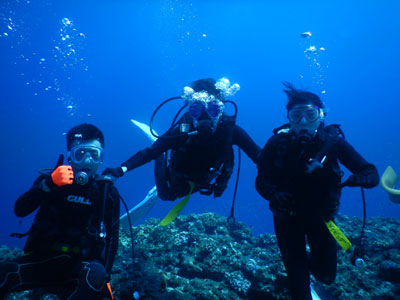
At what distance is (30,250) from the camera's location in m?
2.91

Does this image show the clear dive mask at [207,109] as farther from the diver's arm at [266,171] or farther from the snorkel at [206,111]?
the diver's arm at [266,171]

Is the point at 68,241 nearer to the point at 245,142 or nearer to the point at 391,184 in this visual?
the point at 245,142

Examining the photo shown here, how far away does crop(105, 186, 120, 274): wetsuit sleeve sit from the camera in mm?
3152

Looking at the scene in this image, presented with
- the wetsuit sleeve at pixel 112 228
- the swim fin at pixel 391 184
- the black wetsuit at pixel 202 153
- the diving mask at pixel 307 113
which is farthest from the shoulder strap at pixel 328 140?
the wetsuit sleeve at pixel 112 228

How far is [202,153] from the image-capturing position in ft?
15.2

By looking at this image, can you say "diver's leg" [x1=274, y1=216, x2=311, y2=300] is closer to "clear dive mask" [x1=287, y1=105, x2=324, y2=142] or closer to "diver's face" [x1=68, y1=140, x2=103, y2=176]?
"clear dive mask" [x1=287, y1=105, x2=324, y2=142]

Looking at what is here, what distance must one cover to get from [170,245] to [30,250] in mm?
5331

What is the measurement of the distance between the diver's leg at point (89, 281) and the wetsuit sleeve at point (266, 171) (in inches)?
104

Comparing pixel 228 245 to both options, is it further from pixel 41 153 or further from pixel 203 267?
pixel 41 153

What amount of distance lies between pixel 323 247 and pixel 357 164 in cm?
152

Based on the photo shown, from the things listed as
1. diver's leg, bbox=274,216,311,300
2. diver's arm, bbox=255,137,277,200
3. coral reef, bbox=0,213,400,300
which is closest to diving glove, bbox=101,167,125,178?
coral reef, bbox=0,213,400,300

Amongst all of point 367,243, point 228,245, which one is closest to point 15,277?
point 228,245

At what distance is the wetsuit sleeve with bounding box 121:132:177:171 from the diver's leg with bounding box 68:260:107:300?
64.8 inches

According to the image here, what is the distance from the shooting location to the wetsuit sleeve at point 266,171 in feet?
12.5
